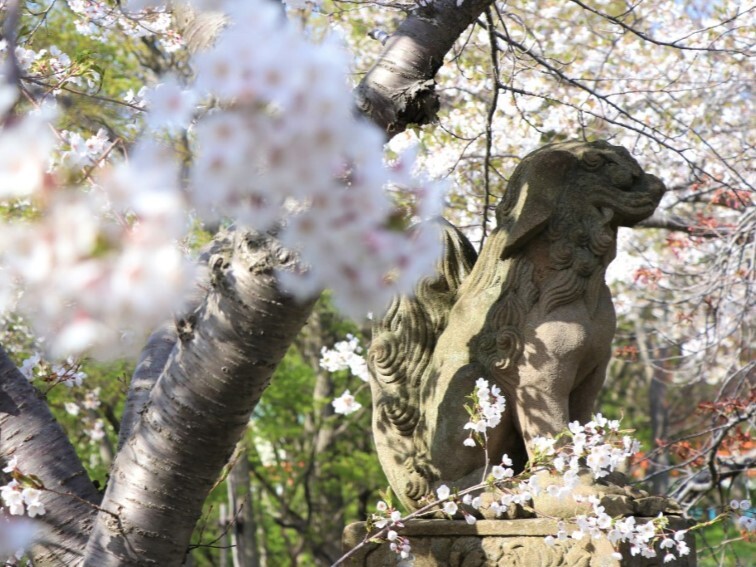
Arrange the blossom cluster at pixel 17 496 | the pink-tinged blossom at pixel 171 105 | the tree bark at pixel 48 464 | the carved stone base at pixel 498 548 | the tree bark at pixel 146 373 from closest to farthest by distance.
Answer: the pink-tinged blossom at pixel 171 105 → the blossom cluster at pixel 17 496 → the tree bark at pixel 48 464 → the tree bark at pixel 146 373 → the carved stone base at pixel 498 548

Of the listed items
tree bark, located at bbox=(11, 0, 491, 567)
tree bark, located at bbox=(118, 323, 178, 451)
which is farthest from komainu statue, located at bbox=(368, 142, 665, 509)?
tree bark, located at bbox=(11, 0, 491, 567)

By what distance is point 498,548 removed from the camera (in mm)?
3410

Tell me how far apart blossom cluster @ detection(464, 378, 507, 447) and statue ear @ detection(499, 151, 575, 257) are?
612 millimetres

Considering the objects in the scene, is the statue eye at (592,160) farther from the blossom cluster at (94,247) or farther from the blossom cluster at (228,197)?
the blossom cluster at (94,247)

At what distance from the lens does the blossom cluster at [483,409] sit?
131 inches

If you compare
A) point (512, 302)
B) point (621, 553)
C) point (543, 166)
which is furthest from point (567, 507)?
point (543, 166)

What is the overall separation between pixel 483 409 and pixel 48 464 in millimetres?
1498

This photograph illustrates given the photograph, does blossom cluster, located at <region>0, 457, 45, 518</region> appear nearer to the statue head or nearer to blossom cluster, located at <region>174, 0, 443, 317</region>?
blossom cluster, located at <region>174, 0, 443, 317</region>

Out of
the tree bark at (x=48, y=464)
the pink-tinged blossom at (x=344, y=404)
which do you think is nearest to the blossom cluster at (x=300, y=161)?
the tree bark at (x=48, y=464)

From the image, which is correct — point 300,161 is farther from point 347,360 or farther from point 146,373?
point 347,360

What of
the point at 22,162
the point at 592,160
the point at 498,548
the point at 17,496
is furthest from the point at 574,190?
the point at 22,162

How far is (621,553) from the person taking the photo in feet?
10.8

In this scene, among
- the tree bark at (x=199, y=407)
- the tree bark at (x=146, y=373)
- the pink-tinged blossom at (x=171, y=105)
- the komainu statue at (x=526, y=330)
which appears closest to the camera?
the pink-tinged blossom at (x=171, y=105)

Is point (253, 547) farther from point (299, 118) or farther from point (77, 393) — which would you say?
point (299, 118)
